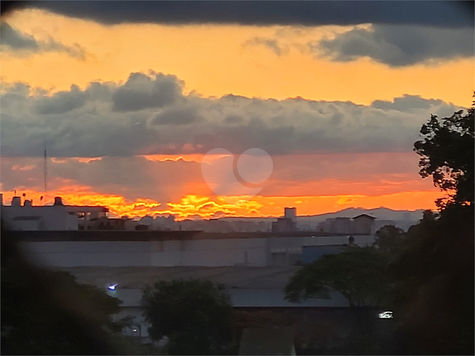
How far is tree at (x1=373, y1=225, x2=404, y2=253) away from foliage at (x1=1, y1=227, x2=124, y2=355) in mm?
1438

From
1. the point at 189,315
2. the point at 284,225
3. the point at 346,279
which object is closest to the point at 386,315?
the point at 346,279

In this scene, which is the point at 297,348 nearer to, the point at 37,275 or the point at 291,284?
the point at 291,284

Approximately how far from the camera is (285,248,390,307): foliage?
341cm

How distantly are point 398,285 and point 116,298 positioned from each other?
1480mm

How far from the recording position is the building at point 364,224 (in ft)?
11.5

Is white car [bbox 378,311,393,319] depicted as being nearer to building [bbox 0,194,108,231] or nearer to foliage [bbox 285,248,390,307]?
foliage [bbox 285,248,390,307]

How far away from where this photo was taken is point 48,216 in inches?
138

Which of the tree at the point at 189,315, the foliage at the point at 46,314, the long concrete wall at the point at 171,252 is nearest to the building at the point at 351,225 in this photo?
the long concrete wall at the point at 171,252

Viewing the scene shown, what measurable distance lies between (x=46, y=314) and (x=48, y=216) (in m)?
0.53

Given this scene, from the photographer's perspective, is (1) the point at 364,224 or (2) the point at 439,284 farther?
(1) the point at 364,224

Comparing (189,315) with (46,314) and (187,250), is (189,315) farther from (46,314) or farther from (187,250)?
(46,314)

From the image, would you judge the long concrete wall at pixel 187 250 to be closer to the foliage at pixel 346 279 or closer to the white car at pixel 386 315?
the foliage at pixel 346 279

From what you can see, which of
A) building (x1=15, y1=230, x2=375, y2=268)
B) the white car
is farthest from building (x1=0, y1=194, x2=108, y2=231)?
the white car

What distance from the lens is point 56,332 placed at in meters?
3.30
